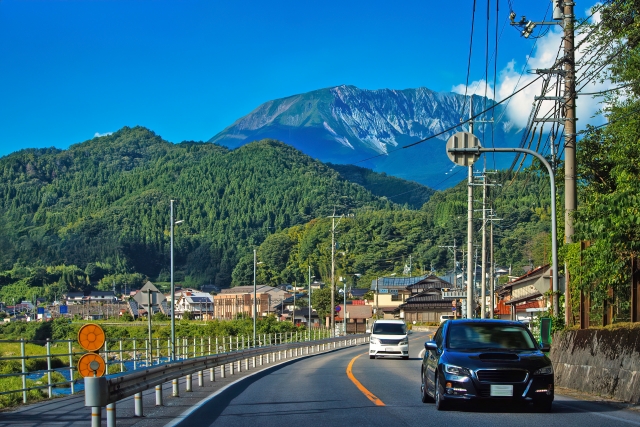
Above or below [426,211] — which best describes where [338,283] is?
below

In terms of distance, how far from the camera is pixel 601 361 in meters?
16.1

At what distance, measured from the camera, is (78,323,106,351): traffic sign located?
1173 centimetres

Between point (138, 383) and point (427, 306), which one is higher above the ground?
point (138, 383)

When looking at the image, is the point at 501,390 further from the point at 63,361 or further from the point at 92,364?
the point at 63,361

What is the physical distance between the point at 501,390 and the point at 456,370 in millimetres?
719

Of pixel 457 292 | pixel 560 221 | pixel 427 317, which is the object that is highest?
pixel 560 221

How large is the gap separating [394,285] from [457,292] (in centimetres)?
5399

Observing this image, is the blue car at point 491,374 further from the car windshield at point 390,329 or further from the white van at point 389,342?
the car windshield at point 390,329

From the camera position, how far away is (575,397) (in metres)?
15.6

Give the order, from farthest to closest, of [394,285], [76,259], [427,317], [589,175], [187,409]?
1. [76,259]
2. [394,285]
3. [427,317]
4. [589,175]
5. [187,409]

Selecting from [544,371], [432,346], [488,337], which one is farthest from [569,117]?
[544,371]

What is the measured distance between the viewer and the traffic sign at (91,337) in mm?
11729

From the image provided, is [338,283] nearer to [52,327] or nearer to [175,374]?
[52,327]

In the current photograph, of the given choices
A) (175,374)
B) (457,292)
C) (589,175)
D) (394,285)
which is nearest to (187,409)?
(175,374)
